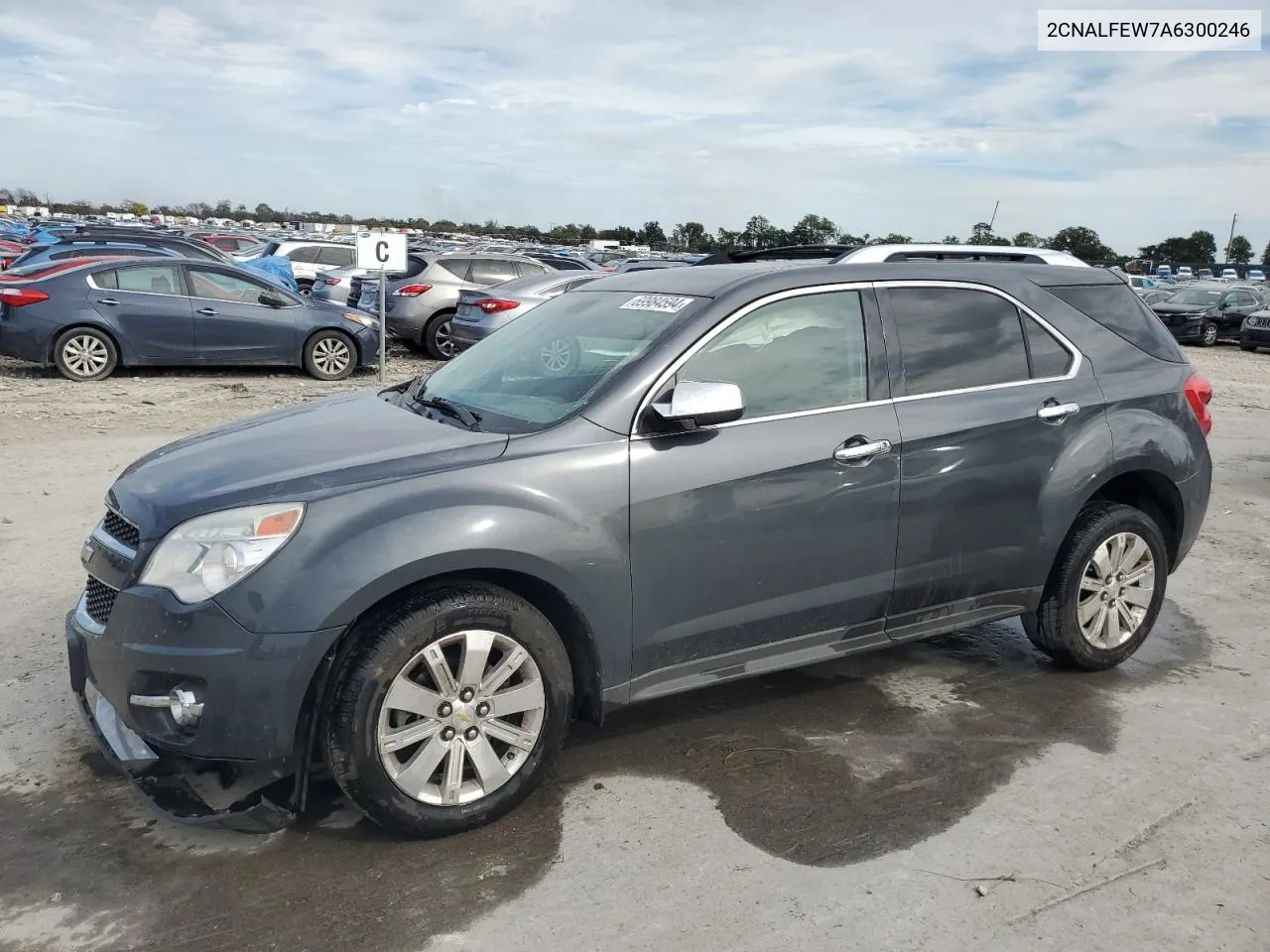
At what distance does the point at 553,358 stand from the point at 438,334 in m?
12.5

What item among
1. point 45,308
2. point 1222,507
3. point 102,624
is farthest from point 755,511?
point 45,308

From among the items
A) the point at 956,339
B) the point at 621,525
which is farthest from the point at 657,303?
the point at 956,339

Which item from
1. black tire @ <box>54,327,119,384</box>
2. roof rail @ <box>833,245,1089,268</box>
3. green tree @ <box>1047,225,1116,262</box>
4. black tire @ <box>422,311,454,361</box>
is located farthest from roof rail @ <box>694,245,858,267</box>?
green tree @ <box>1047,225,1116,262</box>

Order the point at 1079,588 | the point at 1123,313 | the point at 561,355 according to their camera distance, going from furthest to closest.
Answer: the point at 1123,313
the point at 1079,588
the point at 561,355

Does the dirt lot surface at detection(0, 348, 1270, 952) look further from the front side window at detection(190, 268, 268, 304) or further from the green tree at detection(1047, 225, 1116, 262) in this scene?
the green tree at detection(1047, 225, 1116, 262)

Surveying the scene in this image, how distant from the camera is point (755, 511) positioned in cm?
367

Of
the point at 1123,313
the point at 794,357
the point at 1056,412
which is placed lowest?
the point at 1056,412

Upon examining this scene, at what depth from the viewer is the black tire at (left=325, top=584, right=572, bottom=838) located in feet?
10.1

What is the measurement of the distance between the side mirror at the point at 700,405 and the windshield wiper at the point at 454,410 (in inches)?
25.9

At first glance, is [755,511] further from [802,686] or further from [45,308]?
[45,308]

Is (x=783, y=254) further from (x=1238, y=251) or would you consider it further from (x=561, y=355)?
(x=1238, y=251)

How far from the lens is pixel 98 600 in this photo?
133 inches

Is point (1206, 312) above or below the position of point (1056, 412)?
below

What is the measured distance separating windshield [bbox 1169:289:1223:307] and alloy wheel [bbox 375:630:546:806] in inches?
1120
